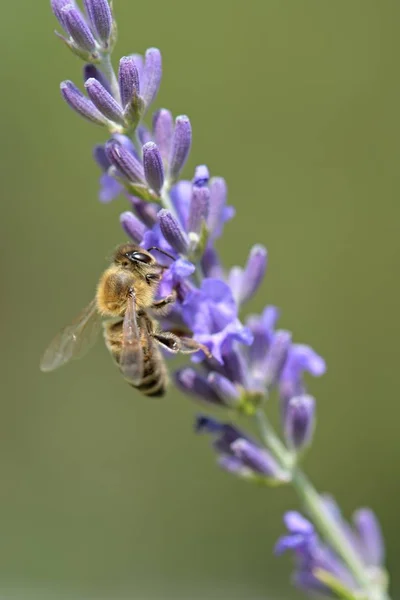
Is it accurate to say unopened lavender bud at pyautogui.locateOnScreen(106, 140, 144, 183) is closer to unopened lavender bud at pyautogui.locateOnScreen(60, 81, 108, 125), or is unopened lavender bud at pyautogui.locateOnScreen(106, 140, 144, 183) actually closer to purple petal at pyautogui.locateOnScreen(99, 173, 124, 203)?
unopened lavender bud at pyautogui.locateOnScreen(60, 81, 108, 125)

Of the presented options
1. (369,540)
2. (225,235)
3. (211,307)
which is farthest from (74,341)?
(225,235)

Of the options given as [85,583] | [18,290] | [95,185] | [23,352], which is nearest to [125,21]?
[95,185]

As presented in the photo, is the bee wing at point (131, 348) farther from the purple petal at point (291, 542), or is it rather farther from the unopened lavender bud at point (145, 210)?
the purple petal at point (291, 542)

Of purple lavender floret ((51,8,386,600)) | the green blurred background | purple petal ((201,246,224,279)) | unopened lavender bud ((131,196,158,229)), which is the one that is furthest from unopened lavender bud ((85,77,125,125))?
the green blurred background

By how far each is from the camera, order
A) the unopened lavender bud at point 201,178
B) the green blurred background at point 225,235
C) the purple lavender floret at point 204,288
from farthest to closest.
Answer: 1. the green blurred background at point 225,235
2. the unopened lavender bud at point 201,178
3. the purple lavender floret at point 204,288

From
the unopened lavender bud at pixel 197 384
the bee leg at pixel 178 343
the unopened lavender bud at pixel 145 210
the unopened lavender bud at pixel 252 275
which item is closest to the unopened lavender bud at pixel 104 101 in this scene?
the unopened lavender bud at pixel 145 210

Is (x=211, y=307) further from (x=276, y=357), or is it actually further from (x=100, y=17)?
(x=100, y=17)

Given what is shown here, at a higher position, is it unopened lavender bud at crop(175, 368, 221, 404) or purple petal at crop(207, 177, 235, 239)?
purple petal at crop(207, 177, 235, 239)
